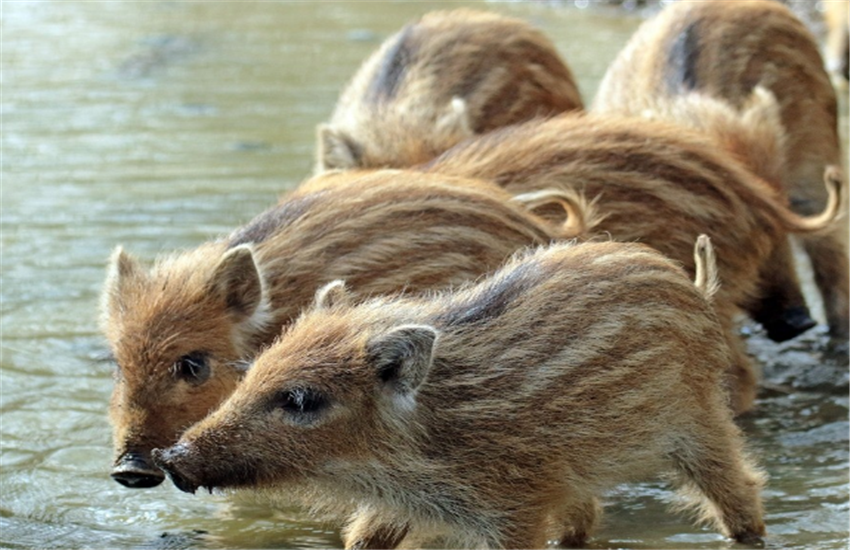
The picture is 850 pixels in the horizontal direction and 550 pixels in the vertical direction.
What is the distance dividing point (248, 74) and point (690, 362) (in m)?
6.57

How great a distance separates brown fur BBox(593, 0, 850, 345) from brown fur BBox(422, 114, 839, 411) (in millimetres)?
655

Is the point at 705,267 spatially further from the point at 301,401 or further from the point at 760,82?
the point at 760,82

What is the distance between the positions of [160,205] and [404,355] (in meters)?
3.79

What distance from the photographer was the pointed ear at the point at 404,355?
3795 millimetres

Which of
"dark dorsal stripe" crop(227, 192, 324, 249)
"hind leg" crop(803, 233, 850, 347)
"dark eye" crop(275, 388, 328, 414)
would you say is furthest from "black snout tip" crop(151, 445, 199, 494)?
"hind leg" crop(803, 233, 850, 347)

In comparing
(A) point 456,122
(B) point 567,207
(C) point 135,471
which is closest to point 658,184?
(B) point 567,207

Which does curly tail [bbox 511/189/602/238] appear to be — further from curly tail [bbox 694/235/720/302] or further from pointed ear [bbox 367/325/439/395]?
pointed ear [bbox 367/325/439/395]

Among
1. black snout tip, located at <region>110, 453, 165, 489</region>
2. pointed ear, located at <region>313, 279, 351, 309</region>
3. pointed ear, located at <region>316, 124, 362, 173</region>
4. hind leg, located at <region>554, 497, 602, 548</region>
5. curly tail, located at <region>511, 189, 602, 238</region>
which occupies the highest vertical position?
pointed ear, located at <region>313, 279, 351, 309</region>

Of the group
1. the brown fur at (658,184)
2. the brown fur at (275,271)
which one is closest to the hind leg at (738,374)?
the brown fur at (658,184)

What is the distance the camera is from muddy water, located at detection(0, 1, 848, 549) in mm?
4539

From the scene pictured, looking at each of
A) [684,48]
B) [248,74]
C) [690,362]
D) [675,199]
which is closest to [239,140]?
[248,74]

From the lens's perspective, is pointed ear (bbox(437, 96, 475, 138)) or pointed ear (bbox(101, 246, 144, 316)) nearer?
pointed ear (bbox(101, 246, 144, 316))

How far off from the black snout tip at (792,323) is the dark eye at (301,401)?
2473 mm

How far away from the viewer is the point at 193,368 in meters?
4.51
